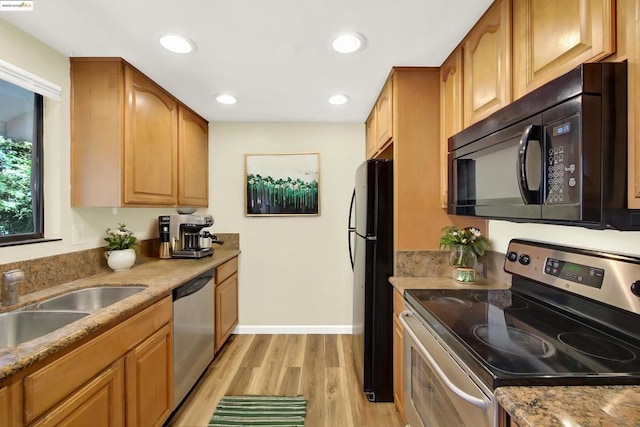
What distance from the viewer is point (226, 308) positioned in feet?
8.98

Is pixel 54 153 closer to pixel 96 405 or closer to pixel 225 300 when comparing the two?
pixel 96 405

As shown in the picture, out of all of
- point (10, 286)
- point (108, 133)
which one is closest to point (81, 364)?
point (10, 286)

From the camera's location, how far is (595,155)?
78cm

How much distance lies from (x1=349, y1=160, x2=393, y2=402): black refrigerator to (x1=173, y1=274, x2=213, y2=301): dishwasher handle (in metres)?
1.18

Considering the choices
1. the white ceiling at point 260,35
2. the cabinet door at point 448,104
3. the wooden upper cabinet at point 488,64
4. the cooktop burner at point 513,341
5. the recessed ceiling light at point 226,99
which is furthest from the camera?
the recessed ceiling light at point 226,99

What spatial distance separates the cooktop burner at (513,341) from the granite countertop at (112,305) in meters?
1.42

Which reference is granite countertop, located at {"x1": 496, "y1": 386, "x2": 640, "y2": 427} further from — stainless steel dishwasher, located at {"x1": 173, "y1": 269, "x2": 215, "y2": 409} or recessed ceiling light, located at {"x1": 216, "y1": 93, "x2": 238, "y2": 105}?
recessed ceiling light, located at {"x1": 216, "y1": 93, "x2": 238, "y2": 105}

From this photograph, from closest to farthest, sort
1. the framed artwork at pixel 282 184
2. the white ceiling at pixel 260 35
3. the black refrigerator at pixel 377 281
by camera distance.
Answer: the white ceiling at pixel 260 35, the black refrigerator at pixel 377 281, the framed artwork at pixel 282 184

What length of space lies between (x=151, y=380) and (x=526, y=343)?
5.69 ft

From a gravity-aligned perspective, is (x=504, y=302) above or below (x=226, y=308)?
above

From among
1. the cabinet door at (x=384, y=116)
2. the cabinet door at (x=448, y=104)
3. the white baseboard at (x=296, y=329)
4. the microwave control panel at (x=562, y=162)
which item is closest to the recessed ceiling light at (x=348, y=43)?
the cabinet door at (x=384, y=116)

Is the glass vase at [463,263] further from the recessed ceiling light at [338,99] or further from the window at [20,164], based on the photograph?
the window at [20,164]

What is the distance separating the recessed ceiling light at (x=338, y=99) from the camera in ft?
7.77

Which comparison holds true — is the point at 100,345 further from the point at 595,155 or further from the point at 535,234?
the point at 535,234
